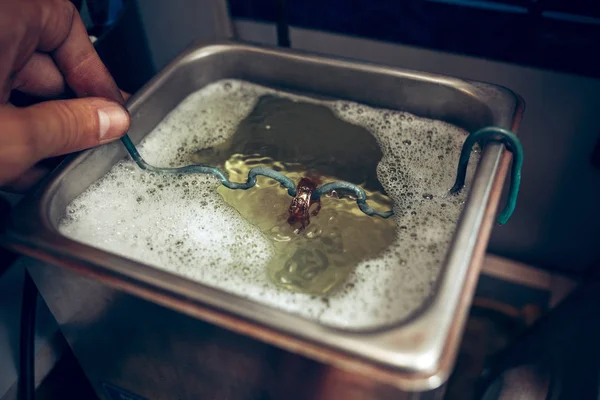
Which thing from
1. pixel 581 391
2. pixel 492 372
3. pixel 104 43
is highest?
pixel 104 43

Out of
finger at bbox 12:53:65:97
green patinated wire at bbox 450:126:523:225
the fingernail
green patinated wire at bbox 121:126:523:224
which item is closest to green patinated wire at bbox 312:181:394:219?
green patinated wire at bbox 121:126:523:224

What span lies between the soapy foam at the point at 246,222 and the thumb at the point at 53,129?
0.11 meters

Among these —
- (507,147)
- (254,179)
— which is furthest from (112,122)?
(507,147)

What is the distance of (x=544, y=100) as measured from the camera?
3.09 ft

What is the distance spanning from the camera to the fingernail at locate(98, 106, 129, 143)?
2.26 feet

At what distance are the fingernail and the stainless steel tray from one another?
58 mm

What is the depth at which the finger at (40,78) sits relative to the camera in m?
0.74

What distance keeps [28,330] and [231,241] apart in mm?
391

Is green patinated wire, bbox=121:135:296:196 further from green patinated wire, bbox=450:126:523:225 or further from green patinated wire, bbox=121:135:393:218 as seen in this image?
green patinated wire, bbox=450:126:523:225

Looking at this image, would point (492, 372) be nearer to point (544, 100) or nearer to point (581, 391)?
point (581, 391)

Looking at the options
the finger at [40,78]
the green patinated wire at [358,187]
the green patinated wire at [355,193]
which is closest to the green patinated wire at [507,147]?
the green patinated wire at [358,187]

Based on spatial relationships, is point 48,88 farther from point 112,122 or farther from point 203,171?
point 203,171

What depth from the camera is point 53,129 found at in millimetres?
605

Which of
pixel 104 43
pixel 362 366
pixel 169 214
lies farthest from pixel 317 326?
pixel 104 43
